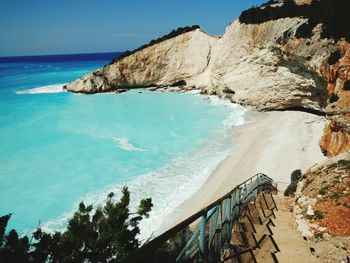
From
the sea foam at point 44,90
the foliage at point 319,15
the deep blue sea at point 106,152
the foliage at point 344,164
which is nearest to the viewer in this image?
the foliage at point 344,164

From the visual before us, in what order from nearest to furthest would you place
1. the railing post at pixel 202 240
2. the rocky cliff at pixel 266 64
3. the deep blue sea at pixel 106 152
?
the railing post at pixel 202 240
the deep blue sea at pixel 106 152
the rocky cliff at pixel 266 64

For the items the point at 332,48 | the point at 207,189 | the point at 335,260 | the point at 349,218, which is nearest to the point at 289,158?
the point at 207,189

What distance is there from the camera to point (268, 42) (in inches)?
1630

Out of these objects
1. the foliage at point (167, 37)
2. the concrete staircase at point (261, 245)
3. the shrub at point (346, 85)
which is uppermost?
the foliage at point (167, 37)

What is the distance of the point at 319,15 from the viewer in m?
33.6

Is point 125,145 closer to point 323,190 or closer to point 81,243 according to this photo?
point 81,243

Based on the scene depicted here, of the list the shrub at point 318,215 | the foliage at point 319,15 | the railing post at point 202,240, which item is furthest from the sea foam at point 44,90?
the railing post at point 202,240

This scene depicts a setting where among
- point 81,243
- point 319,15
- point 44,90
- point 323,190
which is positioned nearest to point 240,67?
point 319,15

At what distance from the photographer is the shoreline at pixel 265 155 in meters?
21.0

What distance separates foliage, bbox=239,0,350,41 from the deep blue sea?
13.6 meters

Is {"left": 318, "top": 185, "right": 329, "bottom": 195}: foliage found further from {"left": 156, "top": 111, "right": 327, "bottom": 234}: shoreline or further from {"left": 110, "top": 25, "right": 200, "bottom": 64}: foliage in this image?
{"left": 110, "top": 25, "right": 200, "bottom": 64}: foliage

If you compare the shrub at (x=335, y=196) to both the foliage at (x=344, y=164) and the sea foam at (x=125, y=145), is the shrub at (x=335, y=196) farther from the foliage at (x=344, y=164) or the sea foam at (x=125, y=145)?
the sea foam at (x=125, y=145)

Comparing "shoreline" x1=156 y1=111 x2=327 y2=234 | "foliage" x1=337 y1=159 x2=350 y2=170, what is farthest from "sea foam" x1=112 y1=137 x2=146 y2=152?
"foliage" x1=337 y1=159 x2=350 y2=170

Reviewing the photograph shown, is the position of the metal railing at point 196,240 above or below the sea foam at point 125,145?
above
